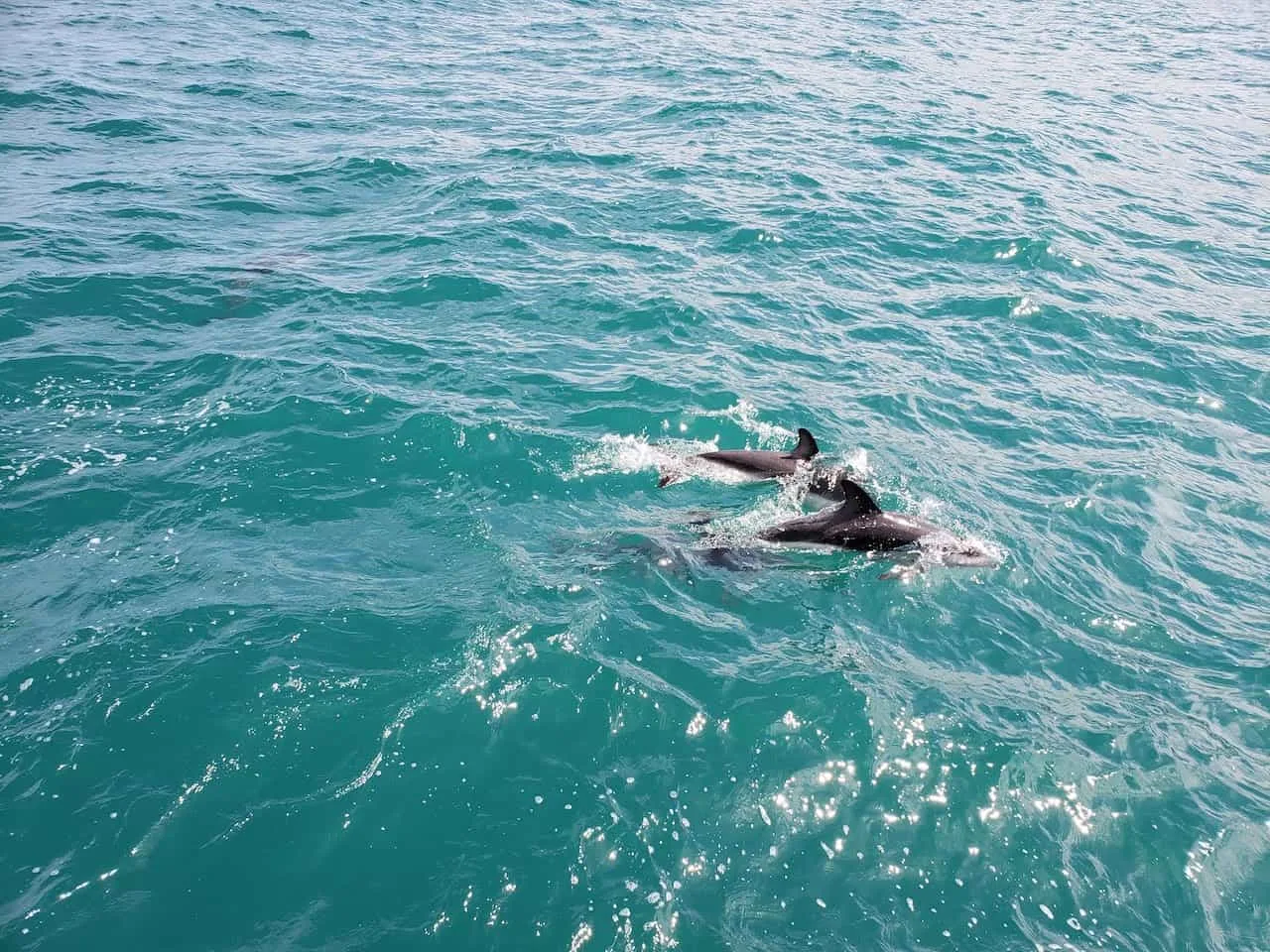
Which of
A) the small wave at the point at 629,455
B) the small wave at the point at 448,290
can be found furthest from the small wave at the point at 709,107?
the small wave at the point at 629,455

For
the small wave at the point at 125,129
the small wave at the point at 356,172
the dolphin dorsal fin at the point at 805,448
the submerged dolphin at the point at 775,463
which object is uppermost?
the dolphin dorsal fin at the point at 805,448

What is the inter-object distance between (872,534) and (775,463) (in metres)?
1.94

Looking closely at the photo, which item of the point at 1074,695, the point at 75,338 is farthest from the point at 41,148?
the point at 1074,695

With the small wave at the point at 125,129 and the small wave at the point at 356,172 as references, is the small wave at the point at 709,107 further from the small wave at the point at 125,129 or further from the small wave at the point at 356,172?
the small wave at the point at 125,129

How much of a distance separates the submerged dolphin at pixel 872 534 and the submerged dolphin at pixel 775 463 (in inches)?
34.1

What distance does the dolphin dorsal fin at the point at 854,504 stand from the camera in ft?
38.4

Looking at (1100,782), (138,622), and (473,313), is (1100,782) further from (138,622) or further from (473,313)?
(473,313)

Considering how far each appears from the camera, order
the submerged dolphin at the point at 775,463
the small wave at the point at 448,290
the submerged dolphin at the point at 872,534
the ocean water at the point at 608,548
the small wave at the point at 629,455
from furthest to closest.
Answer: the small wave at the point at 448,290
the small wave at the point at 629,455
the submerged dolphin at the point at 775,463
the submerged dolphin at the point at 872,534
the ocean water at the point at 608,548

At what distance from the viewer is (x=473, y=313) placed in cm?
1673

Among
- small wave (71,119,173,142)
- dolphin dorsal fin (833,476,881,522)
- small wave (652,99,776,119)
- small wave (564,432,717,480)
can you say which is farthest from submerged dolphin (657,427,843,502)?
small wave (71,119,173,142)

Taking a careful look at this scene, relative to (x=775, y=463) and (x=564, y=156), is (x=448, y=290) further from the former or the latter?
(x=564, y=156)

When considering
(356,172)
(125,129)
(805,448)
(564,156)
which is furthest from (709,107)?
(805,448)

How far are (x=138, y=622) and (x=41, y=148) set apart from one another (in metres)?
19.1

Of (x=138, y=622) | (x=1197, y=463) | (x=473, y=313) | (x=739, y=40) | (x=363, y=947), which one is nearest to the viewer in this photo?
(x=363, y=947)
